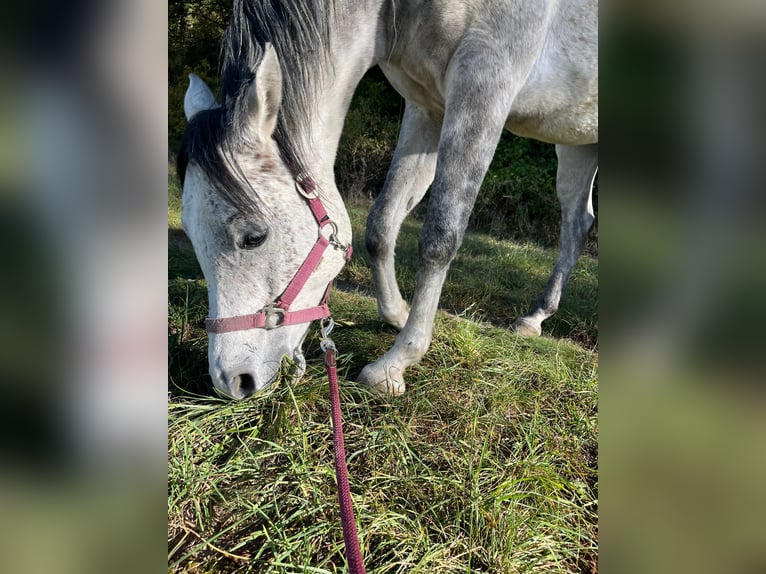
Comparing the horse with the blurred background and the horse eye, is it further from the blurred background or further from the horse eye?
the blurred background

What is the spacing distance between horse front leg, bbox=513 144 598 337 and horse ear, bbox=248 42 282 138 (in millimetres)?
2327

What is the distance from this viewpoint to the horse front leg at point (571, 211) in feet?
11.7

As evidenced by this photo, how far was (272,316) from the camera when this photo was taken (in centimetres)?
190

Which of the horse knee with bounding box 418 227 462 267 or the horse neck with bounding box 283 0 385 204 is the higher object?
the horse neck with bounding box 283 0 385 204

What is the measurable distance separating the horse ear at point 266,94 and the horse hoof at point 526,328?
6.92ft

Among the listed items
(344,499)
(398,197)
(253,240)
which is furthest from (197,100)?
(344,499)

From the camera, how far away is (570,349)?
2.99 metres

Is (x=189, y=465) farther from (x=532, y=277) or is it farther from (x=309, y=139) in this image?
(x=532, y=277)

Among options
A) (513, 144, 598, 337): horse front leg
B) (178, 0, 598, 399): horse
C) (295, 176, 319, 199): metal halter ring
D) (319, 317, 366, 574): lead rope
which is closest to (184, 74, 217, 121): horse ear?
(178, 0, 598, 399): horse

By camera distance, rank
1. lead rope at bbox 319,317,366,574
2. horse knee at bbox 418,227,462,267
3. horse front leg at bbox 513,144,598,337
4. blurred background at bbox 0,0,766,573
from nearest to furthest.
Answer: blurred background at bbox 0,0,766,573 < lead rope at bbox 319,317,366,574 < horse knee at bbox 418,227,462,267 < horse front leg at bbox 513,144,598,337

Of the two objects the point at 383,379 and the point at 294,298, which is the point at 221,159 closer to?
the point at 294,298

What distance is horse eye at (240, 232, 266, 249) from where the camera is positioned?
1.83 metres
